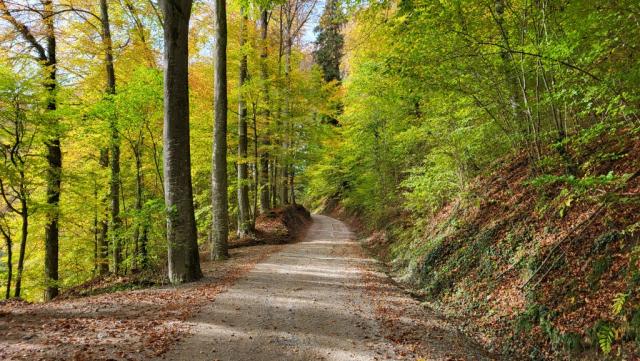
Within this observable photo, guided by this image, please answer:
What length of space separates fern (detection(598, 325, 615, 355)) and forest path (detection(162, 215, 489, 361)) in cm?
142

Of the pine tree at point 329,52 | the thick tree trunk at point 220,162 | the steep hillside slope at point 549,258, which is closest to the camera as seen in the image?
the steep hillside slope at point 549,258

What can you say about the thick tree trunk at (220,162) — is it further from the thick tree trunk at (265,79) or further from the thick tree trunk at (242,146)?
the thick tree trunk at (242,146)

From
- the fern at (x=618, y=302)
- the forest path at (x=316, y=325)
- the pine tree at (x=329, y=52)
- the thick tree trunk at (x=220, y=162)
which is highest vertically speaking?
the pine tree at (x=329, y=52)

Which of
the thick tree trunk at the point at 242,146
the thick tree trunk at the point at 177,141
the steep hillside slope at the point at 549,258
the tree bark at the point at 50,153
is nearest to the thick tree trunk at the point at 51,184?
the tree bark at the point at 50,153

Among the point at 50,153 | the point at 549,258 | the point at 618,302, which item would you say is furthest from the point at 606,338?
the point at 50,153

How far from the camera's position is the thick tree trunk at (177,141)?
7.33m

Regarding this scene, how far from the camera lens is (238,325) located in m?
5.19

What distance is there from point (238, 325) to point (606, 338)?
14.4 ft

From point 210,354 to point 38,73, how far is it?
984 cm

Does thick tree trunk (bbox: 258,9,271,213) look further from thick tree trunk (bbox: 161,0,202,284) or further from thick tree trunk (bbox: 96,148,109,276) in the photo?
thick tree trunk (bbox: 161,0,202,284)

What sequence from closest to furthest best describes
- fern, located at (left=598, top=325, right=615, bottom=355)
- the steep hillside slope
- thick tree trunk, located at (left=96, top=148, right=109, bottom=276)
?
1. fern, located at (left=598, top=325, right=615, bottom=355)
2. the steep hillside slope
3. thick tree trunk, located at (left=96, top=148, right=109, bottom=276)

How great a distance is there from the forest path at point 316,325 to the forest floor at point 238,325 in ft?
0.05

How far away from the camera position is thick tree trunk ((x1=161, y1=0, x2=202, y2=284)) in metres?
7.33

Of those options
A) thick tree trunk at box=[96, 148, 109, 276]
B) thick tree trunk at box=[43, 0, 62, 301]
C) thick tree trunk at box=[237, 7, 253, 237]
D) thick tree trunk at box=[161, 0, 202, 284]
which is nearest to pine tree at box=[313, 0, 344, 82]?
thick tree trunk at box=[237, 7, 253, 237]
